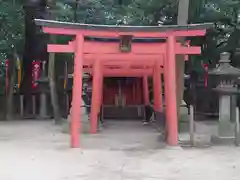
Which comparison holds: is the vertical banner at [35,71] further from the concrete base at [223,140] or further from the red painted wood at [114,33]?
the concrete base at [223,140]

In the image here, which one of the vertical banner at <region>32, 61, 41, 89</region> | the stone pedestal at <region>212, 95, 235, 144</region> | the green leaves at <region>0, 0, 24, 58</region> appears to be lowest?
the stone pedestal at <region>212, 95, 235, 144</region>

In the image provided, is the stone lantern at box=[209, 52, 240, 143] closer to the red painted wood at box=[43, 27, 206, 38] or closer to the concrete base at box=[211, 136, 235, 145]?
the concrete base at box=[211, 136, 235, 145]

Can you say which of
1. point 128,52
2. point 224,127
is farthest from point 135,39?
point 224,127

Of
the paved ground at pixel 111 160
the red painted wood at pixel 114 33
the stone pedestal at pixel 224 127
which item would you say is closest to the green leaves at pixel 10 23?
the paved ground at pixel 111 160

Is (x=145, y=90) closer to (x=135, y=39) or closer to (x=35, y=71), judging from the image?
(x=35, y=71)

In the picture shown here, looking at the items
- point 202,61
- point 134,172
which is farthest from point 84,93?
point 134,172

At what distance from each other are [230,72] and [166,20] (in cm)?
642

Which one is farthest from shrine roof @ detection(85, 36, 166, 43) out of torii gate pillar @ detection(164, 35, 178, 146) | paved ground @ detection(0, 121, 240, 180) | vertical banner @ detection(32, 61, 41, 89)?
vertical banner @ detection(32, 61, 41, 89)

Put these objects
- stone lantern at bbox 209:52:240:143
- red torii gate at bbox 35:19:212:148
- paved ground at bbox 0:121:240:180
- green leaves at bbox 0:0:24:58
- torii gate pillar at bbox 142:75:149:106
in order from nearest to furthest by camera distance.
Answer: paved ground at bbox 0:121:240:180 < red torii gate at bbox 35:19:212:148 < stone lantern at bbox 209:52:240:143 < green leaves at bbox 0:0:24:58 < torii gate pillar at bbox 142:75:149:106

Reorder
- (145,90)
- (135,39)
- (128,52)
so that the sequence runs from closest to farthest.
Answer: (128,52) → (135,39) → (145,90)

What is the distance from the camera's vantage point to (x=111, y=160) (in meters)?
8.72

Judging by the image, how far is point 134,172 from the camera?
24.7 ft

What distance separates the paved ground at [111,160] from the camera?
Result: 7.35 m

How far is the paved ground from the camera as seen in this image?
7.35 meters
